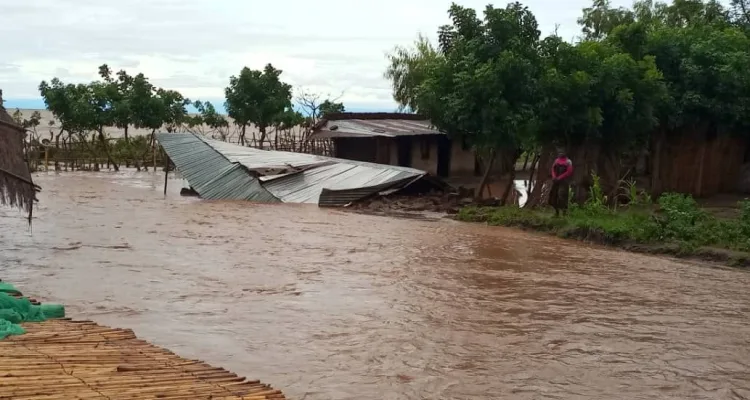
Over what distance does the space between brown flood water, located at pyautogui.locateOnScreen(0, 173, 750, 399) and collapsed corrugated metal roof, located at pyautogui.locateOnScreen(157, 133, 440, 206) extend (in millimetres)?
3903

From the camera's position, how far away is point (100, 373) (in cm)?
403

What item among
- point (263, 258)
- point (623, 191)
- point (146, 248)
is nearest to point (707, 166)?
point (623, 191)

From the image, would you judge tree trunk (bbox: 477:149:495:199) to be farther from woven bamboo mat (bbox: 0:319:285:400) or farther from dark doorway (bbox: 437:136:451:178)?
woven bamboo mat (bbox: 0:319:285:400)

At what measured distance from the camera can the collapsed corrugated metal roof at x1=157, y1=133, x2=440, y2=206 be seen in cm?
1908

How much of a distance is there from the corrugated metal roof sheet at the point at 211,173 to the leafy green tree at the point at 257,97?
6.77 metres

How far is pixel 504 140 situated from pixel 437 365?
10036 mm

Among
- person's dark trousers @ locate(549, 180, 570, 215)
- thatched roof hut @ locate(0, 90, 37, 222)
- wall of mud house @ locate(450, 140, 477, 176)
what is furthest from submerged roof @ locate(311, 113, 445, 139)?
thatched roof hut @ locate(0, 90, 37, 222)

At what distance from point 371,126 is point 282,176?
550 centimetres

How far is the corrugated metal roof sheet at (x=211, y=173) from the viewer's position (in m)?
20.2

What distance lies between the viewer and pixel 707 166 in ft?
63.9

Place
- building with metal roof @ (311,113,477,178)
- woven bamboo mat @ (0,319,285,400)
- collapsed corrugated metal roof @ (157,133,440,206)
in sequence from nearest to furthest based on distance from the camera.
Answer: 1. woven bamboo mat @ (0,319,285,400)
2. collapsed corrugated metal roof @ (157,133,440,206)
3. building with metal roof @ (311,113,477,178)

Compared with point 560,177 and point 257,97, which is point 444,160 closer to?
point 257,97

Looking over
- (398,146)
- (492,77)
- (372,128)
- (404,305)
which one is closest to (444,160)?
(398,146)

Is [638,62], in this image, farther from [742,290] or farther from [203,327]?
[203,327]
